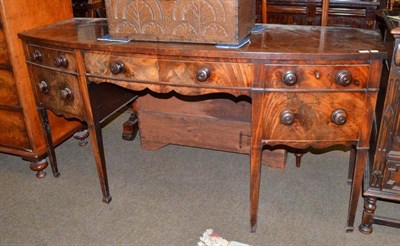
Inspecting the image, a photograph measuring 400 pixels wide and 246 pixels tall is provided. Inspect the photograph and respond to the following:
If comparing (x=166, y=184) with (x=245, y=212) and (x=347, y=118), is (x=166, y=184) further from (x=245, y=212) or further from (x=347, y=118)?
(x=347, y=118)

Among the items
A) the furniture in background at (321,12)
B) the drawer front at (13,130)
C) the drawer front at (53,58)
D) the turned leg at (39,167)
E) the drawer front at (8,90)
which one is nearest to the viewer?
the drawer front at (53,58)

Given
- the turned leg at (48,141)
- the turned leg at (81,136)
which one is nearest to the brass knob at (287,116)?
the turned leg at (48,141)

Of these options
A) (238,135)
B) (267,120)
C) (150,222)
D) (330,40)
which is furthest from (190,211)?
(330,40)

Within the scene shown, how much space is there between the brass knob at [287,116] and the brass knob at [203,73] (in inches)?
13.4

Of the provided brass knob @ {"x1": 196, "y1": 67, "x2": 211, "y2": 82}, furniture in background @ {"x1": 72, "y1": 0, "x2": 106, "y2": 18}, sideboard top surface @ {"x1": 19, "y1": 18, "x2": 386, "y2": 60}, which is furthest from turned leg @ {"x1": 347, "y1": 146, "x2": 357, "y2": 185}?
furniture in background @ {"x1": 72, "y1": 0, "x2": 106, "y2": 18}

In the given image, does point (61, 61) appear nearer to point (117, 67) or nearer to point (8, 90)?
point (117, 67)

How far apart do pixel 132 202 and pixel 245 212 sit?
612mm

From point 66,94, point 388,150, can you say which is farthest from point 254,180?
point 66,94

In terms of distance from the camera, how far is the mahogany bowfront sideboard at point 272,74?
1.47 m

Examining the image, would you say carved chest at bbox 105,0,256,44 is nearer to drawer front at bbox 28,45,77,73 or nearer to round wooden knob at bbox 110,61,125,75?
round wooden knob at bbox 110,61,125,75

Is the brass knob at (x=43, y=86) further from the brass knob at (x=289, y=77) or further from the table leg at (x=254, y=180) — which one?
the brass knob at (x=289, y=77)

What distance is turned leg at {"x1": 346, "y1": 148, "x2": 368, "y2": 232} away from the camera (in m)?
1.63

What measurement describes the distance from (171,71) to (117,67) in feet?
0.80

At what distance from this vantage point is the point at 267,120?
161 cm
